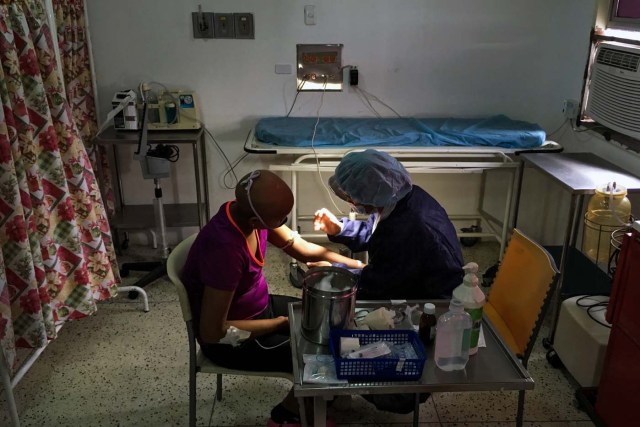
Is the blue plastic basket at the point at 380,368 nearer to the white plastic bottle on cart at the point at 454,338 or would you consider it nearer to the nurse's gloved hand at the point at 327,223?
the white plastic bottle on cart at the point at 454,338

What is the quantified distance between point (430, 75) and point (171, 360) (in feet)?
7.38

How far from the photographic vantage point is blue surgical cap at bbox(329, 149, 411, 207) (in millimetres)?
1953

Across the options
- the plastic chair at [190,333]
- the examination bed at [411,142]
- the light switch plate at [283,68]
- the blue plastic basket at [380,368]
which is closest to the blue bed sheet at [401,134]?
the examination bed at [411,142]

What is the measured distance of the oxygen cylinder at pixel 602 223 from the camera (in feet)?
8.83

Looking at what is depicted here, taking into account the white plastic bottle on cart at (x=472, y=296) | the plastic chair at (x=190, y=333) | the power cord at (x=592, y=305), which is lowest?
the power cord at (x=592, y=305)

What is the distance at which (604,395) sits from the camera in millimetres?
2180

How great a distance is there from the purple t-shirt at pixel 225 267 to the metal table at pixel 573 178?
1385 mm

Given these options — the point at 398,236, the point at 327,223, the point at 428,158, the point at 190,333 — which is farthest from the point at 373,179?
the point at 428,158

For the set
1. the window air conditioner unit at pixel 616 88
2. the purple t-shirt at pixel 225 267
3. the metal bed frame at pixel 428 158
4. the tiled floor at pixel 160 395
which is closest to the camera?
the purple t-shirt at pixel 225 267

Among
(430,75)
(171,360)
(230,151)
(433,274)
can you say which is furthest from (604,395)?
(230,151)

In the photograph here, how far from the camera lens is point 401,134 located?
328cm

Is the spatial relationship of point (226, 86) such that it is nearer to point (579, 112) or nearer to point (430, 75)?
point (430, 75)

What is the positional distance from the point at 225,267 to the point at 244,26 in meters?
2.09

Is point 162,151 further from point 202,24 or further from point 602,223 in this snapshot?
point 602,223
